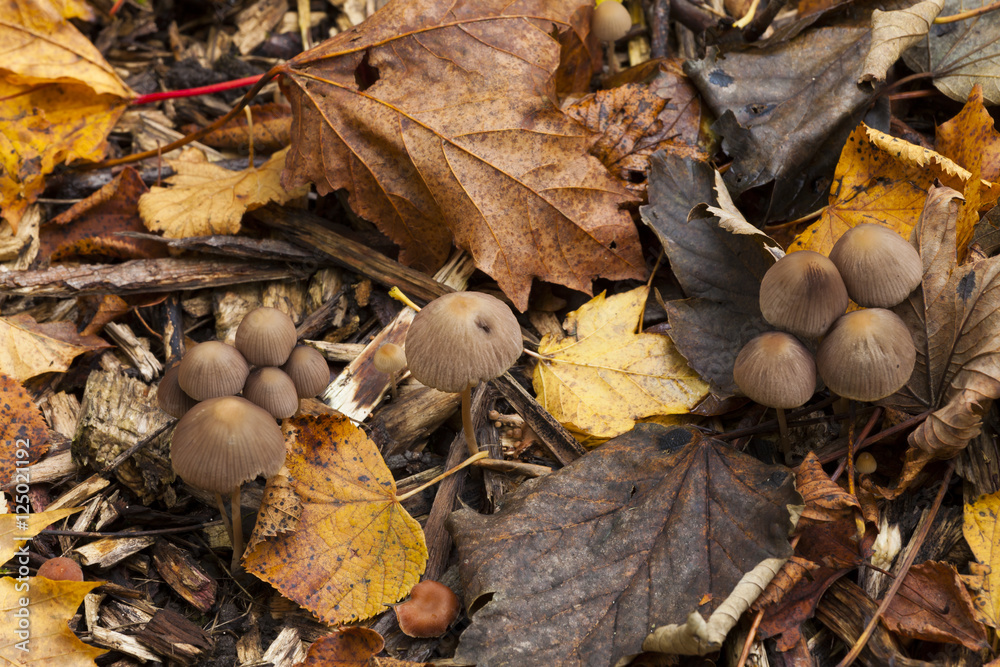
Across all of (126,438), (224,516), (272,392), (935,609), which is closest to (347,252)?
(272,392)

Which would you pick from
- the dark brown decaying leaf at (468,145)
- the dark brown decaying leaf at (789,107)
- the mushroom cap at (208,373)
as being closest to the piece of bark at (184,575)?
the mushroom cap at (208,373)

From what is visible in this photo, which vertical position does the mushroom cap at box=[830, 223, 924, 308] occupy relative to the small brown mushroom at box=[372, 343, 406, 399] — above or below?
above

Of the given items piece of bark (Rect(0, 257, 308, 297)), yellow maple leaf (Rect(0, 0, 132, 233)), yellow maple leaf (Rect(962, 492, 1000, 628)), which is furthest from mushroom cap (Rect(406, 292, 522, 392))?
yellow maple leaf (Rect(0, 0, 132, 233))

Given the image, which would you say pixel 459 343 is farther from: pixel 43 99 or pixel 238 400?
pixel 43 99

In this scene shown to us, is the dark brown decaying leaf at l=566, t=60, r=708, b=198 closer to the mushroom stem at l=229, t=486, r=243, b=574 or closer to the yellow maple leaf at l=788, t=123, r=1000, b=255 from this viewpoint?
the yellow maple leaf at l=788, t=123, r=1000, b=255

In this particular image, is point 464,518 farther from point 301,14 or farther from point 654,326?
point 301,14

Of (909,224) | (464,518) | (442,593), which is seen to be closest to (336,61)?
(464,518)
